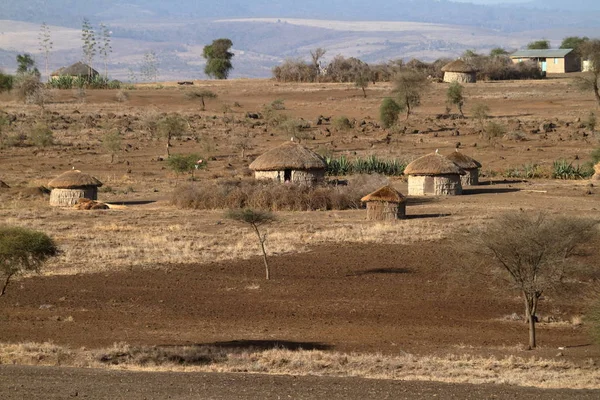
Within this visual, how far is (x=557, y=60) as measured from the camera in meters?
98.6

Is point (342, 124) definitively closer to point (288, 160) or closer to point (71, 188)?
point (288, 160)

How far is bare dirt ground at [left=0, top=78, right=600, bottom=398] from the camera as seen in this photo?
19.8m

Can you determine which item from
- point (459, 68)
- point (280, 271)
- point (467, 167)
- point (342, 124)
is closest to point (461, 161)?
point (467, 167)

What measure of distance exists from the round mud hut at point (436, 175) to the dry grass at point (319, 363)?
67.5 feet

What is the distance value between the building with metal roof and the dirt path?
8412 centimetres

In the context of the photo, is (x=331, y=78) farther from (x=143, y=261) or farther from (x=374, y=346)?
(x=374, y=346)

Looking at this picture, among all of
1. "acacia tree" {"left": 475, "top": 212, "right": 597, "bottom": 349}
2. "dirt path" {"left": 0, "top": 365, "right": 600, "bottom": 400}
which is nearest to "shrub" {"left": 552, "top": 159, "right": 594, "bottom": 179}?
"acacia tree" {"left": 475, "top": 212, "right": 597, "bottom": 349}

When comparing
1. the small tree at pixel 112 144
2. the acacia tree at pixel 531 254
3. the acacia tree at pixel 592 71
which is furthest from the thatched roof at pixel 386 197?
the acacia tree at pixel 592 71

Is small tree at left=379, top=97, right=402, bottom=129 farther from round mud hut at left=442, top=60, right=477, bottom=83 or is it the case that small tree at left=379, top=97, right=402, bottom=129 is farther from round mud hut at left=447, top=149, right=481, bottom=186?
round mud hut at left=442, top=60, right=477, bottom=83

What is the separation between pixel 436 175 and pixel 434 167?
0.31 meters

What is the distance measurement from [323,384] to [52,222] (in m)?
19.7

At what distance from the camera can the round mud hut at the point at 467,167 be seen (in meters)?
41.1

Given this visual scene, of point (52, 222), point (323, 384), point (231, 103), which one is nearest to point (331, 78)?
point (231, 103)

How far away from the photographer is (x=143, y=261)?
86.3 ft
